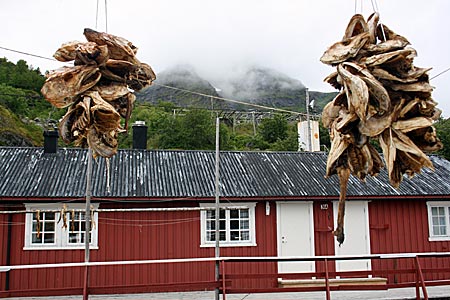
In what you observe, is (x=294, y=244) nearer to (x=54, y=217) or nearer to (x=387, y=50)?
(x=54, y=217)

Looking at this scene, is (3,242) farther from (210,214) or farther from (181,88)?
(181,88)

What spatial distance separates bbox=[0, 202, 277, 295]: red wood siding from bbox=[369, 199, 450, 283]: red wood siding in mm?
3130

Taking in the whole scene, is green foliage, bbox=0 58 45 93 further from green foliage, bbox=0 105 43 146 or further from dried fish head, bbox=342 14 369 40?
dried fish head, bbox=342 14 369 40

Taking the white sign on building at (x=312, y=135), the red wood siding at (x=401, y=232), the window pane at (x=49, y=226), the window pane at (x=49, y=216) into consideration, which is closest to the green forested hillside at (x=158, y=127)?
the white sign on building at (x=312, y=135)

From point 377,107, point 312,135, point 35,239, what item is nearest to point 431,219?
point 312,135

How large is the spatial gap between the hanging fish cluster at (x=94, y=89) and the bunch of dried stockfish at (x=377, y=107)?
0.94 m

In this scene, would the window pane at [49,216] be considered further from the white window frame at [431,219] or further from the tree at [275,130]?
the tree at [275,130]

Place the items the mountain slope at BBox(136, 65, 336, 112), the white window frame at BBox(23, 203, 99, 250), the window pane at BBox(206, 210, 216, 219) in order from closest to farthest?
the white window frame at BBox(23, 203, 99, 250)
the window pane at BBox(206, 210, 216, 219)
the mountain slope at BBox(136, 65, 336, 112)

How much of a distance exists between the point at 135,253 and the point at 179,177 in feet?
7.50

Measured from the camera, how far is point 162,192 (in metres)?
11.1

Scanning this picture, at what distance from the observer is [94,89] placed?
204cm

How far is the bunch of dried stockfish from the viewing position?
6.13 feet

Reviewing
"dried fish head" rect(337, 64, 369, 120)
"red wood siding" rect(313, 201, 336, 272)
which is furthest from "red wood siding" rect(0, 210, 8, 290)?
"dried fish head" rect(337, 64, 369, 120)

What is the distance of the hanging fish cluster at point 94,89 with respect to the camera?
1980 mm
